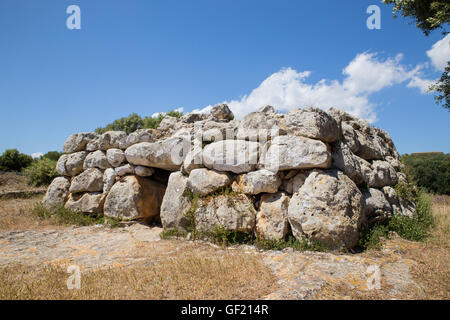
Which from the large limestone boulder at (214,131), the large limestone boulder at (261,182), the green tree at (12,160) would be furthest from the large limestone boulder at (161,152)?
the green tree at (12,160)

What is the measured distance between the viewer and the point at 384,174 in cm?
628

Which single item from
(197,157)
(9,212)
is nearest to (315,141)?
(197,157)

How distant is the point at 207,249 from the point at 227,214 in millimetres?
798

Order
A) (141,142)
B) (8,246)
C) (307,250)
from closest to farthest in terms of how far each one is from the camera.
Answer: (307,250), (8,246), (141,142)

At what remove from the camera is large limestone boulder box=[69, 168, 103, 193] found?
312 inches

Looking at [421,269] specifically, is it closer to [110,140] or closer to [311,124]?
[311,124]

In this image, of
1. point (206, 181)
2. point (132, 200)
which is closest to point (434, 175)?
point (206, 181)

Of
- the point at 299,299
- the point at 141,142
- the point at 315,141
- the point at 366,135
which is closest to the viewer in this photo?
the point at 299,299

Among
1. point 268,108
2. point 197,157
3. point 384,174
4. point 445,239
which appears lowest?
point 445,239

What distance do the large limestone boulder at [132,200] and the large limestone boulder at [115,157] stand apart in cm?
60

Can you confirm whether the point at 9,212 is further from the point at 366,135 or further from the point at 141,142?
the point at 366,135

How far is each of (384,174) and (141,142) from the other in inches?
260

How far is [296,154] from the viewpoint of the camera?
16.3 ft

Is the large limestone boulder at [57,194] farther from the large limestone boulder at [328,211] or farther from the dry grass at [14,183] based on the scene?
the large limestone boulder at [328,211]
